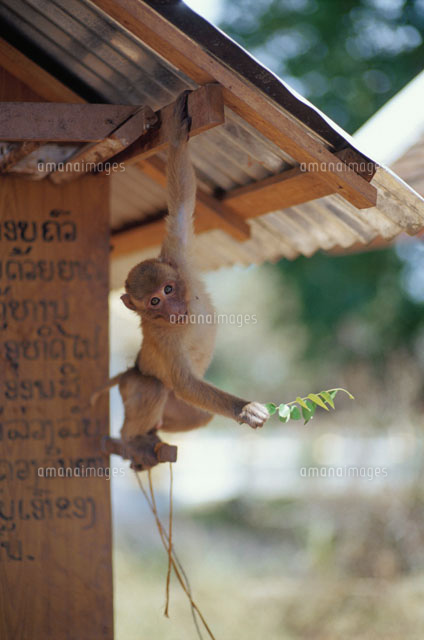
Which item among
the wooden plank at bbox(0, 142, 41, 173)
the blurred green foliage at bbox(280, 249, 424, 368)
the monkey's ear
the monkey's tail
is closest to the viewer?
the wooden plank at bbox(0, 142, 41, 173)

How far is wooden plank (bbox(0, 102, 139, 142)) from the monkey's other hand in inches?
62.4

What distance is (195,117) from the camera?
3396 mm

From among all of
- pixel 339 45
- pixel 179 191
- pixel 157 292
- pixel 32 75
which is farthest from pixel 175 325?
pixel 339 45

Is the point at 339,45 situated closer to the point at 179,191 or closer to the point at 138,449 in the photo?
the point at 179,191

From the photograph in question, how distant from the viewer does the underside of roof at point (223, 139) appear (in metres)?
3.17

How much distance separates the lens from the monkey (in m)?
3.68

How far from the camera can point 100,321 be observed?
455 cm

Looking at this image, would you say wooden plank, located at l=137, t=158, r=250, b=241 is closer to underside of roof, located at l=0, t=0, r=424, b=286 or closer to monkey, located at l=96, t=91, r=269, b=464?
underside of roof, located at l=0, t=0, r=424, b=286

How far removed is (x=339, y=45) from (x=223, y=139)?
9.67 meters

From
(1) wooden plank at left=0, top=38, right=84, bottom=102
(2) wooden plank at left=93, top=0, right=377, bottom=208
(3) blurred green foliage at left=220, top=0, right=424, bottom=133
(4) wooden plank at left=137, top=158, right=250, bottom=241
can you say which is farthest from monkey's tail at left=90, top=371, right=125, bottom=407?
(3) blurred green foliage at left=220, top=0, right=424, bottom=133

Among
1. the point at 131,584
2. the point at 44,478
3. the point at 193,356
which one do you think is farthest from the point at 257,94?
the point at 131,584

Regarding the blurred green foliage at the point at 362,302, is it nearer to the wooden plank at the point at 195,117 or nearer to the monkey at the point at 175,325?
the monkey at the point at 175,325

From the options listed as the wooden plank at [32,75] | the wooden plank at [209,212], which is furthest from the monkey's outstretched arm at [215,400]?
the wooden plank at [32,75]

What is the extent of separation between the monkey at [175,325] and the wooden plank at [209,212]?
726 millimetres
